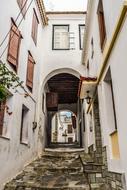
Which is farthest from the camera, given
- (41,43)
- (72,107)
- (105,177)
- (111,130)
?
(72,107)

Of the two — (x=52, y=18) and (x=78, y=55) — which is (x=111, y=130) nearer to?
(x=78, y=55)

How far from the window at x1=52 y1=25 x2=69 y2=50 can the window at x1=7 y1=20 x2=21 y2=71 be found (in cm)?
443

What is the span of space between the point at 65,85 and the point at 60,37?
140 inches

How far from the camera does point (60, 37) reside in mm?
11078

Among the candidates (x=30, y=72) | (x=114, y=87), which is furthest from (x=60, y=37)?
(x=114, y=87)

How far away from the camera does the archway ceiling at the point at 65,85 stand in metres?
12.0

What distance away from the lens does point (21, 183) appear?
212 inches

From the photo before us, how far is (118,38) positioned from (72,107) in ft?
49.3

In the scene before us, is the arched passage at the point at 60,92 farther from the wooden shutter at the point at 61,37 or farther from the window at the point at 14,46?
the window at the point at 14,46

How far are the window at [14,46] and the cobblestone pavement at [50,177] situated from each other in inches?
136

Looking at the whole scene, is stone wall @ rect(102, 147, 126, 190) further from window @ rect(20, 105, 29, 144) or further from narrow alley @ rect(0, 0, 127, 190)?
window @ rect(20, 105, 29, 144)

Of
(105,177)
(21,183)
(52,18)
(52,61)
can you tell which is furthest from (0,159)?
(52,18)

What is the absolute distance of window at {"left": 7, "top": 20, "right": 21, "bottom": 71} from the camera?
5.82 meters

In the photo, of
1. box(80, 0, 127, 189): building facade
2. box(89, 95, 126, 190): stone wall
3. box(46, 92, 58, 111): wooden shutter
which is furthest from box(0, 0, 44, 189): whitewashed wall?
box(46, 92, 58, 111): wooden shutter
